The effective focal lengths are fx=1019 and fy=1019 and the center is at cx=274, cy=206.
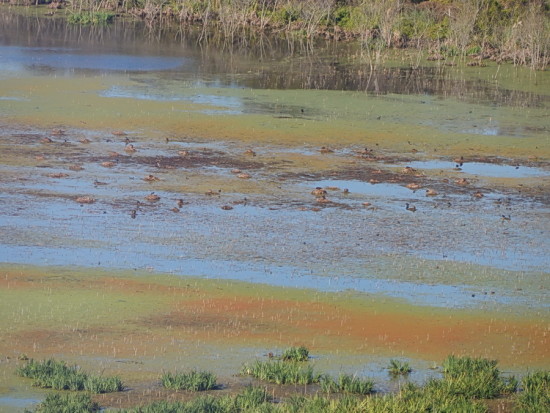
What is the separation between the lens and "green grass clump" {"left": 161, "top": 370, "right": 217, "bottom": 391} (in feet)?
26.9

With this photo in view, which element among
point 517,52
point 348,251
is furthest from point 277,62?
point 348,251

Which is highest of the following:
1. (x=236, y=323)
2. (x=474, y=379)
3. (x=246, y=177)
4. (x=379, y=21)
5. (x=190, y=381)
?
(x=379, y=21)

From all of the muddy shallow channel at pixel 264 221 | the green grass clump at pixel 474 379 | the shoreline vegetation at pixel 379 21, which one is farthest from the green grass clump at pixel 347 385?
the shoreline vegetation at pixel 379 21

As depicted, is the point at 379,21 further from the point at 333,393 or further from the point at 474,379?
the point at 333,393

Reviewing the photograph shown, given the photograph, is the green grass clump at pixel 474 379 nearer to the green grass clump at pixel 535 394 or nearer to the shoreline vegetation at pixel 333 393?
the shoreline vegetation at pixel 333 393

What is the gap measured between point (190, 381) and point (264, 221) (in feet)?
20.3

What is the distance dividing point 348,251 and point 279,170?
4.20 meters

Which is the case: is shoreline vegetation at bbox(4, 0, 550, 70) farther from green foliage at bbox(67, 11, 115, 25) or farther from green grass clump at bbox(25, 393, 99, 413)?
green grass clump at bbox(25, 393, 99, 413)

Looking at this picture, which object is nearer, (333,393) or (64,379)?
(64,379)

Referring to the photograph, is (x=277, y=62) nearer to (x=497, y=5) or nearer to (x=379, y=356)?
(x=497, y=5)

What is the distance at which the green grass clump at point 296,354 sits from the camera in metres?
9.18

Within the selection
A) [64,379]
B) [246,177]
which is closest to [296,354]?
[64,379]

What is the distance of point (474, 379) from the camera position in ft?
27.5

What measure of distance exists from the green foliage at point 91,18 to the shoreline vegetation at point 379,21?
35 millimetres
